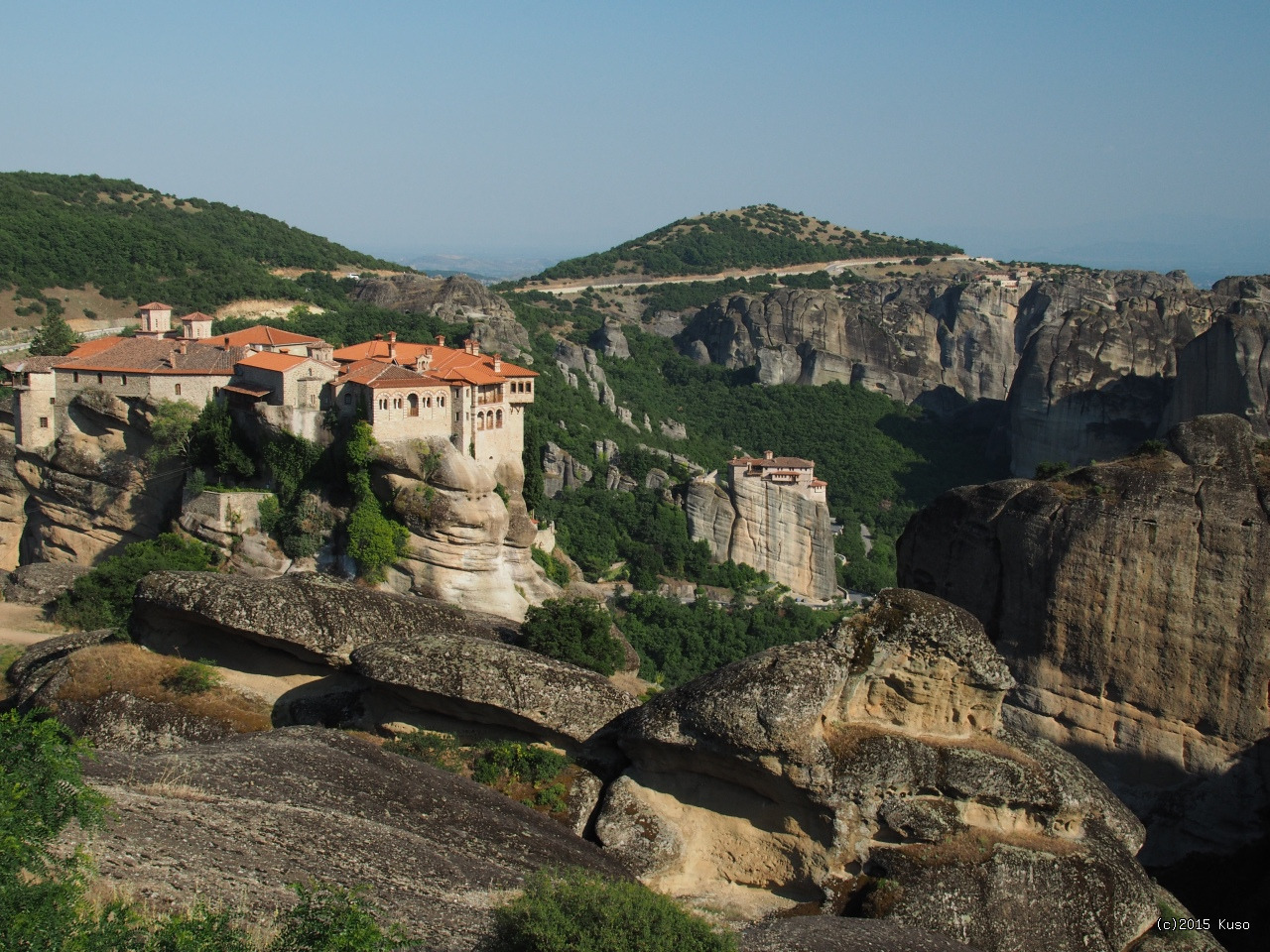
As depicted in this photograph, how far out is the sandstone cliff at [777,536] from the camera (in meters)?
59.2

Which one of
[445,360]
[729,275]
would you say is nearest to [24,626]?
[445,360]

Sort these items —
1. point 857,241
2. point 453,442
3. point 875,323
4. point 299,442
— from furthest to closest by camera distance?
point 857,241, point 875,323, point 453,442, point 299,442

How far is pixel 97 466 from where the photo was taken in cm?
3406

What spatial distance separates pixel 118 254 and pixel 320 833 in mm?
62698

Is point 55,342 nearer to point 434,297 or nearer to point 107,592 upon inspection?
point 107,592

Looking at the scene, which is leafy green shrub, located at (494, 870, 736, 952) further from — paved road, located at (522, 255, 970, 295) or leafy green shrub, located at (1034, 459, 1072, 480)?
paved road, located at (522, 255, 970, 295)

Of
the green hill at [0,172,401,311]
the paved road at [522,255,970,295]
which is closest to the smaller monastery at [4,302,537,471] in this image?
the green hill at [0,172,401,311]

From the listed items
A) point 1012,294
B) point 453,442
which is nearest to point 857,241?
point 1012,294

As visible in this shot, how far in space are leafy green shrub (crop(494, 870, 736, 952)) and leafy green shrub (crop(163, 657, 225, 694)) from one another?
9174 mm

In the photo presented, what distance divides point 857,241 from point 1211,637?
139485 mm

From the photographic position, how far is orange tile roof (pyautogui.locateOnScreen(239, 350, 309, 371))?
3150cm

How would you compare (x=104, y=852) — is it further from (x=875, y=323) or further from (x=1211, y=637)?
(x=875, y=323)

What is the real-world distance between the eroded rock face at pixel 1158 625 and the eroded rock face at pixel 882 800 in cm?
862

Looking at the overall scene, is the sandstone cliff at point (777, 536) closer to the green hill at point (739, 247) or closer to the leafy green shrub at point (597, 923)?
the leafy green shrub at point (597, 923)
